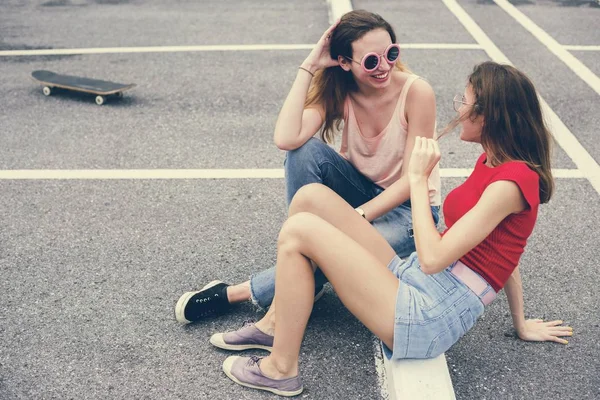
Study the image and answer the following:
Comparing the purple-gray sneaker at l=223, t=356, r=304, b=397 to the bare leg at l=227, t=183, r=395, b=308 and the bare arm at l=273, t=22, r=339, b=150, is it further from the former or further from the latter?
the bare arm at l=273, t=22, r=339, b=150

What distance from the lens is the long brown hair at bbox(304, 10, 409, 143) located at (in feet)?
11.8

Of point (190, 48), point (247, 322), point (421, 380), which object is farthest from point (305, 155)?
point (190, 48)

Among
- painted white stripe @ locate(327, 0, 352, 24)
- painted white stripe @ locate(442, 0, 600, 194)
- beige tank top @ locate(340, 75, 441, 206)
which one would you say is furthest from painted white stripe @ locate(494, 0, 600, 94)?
beige tank top @ locate(340, 75, 441, 206)

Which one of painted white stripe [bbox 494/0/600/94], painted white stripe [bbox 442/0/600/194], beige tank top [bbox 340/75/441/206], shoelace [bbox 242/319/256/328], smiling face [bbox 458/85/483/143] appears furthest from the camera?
painted white stripe [bbox 494/0/600/94]

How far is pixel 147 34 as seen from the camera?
830 cm

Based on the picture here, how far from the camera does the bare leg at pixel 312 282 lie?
287 centimetres

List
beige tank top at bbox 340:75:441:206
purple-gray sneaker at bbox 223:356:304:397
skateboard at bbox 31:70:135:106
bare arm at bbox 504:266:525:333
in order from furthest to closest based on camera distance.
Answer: skateboard at bbox 31:70:135:106, beige tank top at bbox 340:75:441:206, bare arm at bbox 504:266:525:333, purple-gray sneaker at bbox 223:356:304:397

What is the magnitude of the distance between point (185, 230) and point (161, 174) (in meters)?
0.87

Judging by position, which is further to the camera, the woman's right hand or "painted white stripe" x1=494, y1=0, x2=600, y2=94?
"painted white stripe" x1=494, y1=0, x2=600, y2=94

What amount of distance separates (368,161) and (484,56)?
13.7ft

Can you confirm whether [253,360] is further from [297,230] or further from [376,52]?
[376,52]

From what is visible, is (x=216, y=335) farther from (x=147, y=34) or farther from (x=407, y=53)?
(x=147, y=34)

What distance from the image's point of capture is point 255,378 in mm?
3125

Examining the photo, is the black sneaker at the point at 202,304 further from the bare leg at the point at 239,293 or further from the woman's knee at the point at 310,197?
the woman's knee at the point at 310,197
